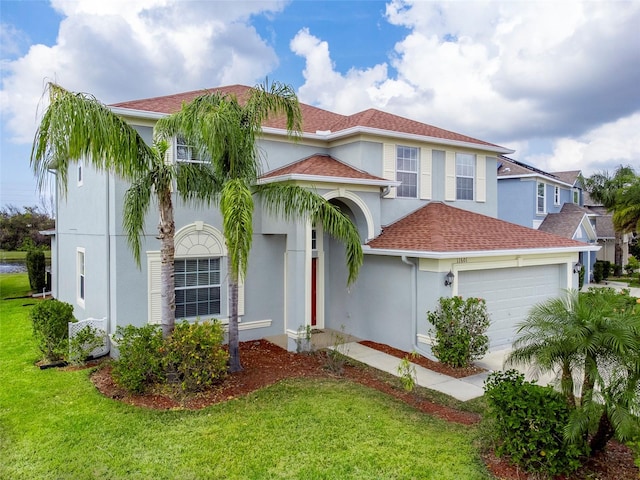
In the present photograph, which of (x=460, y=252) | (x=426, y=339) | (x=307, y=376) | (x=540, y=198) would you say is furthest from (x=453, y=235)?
(x=540, y=198)

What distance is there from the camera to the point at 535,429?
511 cm

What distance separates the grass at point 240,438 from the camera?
5492 mm

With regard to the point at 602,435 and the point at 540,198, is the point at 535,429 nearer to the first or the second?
the point at 602,435

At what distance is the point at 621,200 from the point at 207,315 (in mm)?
28845

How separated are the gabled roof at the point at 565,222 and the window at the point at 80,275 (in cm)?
2477

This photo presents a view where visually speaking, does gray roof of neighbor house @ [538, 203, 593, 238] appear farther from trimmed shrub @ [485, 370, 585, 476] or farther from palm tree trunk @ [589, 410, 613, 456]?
trimmed shrub @ [485, 370, 585, 476]

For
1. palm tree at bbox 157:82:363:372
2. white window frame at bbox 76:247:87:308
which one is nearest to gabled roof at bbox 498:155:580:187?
palm tree at bbox 157:82:363:372

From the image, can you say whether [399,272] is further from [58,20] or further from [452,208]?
[58,20]

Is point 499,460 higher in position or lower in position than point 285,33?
lower

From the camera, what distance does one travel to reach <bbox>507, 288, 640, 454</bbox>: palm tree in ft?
16.0

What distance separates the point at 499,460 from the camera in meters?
5.61

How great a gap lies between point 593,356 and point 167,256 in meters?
7.38

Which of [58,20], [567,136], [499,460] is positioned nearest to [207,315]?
[499,460]

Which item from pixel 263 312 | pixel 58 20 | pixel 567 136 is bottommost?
pixel 263 312
